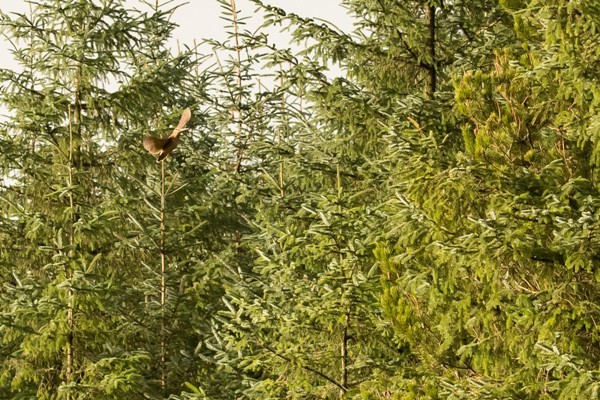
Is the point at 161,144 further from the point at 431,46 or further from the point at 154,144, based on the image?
the point at 431,46

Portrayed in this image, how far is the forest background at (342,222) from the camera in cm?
768

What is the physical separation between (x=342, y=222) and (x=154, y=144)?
2.03 m

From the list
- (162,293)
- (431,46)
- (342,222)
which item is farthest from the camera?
(162,293)

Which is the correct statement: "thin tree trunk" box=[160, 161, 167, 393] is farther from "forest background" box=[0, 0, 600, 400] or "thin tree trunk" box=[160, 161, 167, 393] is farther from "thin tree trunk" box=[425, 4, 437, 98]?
"thin tree trunk" box=[425, 4, 437, 98]

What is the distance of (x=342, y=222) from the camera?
9.32 metres

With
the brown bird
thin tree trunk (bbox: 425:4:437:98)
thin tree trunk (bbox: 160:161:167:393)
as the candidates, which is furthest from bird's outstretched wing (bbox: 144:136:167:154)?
thin tree trunk (bbox: 425:4:437:98)

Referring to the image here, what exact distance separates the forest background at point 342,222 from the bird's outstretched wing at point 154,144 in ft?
3.20

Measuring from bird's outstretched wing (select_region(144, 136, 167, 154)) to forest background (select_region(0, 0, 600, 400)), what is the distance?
38.4 inches

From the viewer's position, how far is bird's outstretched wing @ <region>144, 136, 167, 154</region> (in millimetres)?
9615

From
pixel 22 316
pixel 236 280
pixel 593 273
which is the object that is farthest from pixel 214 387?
pixel 593 273

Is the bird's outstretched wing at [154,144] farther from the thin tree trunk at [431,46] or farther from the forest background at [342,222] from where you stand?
the thin tree trunk at [431,46]

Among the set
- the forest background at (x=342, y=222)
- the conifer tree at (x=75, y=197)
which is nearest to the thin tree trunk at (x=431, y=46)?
the forest background at (x=342, y=222)

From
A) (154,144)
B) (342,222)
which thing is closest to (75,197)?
(154,144)

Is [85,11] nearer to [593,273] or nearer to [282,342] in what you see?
[282,342]
